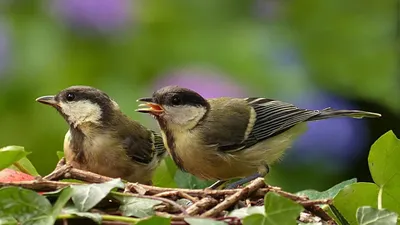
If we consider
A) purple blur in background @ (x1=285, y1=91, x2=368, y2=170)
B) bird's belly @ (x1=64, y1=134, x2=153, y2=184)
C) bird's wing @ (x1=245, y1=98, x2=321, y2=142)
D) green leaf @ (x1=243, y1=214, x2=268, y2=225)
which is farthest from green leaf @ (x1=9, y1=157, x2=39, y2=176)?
purple blur in background @ (x1=285, y1=91, x2=368, y2=170)

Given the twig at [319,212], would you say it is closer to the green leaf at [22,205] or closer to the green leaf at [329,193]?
the green leaf at [329,193]

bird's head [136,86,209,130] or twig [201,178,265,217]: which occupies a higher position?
twig [201,178,265,217]

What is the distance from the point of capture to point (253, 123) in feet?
6.42

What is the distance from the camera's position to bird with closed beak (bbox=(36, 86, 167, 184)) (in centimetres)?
174

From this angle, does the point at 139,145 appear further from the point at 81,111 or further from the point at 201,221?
the point at 201,221


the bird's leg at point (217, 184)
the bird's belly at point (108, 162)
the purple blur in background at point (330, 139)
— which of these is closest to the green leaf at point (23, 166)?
the bird's belly at point (108, 162)

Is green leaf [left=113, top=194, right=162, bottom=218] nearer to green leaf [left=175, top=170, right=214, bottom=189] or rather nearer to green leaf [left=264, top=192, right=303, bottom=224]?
green leaf [left=264, top=192, right=303, bottom=224]

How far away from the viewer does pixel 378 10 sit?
2732mm

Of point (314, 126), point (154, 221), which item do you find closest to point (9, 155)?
point (154, 221)

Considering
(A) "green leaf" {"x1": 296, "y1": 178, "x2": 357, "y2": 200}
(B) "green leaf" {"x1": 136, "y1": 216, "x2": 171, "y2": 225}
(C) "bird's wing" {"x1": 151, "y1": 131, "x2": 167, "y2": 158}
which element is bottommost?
(C) "bird's wing" {"x1": 151, "y1": 131, "x2": 167, "y2": 158}

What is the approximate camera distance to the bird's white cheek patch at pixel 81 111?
5.86 feet

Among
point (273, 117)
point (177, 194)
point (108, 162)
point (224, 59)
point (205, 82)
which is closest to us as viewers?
point (177, 194)

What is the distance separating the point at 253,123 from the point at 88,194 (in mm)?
917

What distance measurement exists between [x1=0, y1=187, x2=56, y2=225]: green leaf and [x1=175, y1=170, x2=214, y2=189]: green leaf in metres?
0.53
